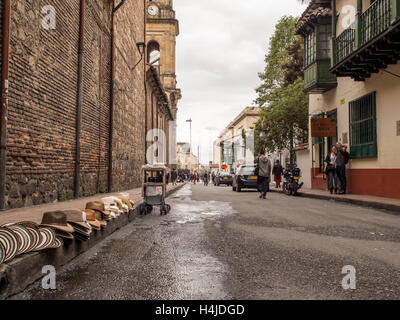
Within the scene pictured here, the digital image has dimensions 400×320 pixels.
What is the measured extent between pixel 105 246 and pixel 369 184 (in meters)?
10.9

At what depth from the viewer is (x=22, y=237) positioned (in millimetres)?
3314

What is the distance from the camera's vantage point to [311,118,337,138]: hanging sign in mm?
15859

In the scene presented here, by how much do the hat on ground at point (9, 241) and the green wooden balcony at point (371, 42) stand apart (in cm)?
1042

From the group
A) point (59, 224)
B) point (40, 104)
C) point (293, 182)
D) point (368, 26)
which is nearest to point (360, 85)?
point (368, 26)

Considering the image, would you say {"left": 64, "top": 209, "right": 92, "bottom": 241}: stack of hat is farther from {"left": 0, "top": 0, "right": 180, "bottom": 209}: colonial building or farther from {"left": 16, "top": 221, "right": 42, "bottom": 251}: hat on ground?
{"left": 0, "top": 0, "right": 180, "bottom": 209}: colonial building

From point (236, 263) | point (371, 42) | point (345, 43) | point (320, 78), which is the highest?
point (345, 43)

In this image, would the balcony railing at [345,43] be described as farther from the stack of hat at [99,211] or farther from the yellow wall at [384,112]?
the stack of hat at [99,211]

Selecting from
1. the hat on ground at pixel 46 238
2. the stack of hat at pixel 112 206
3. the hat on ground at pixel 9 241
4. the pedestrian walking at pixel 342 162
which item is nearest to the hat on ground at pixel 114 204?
the stack of hat at pixel 112 206

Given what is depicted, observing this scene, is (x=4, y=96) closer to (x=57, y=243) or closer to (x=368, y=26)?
(x=57, y=243)

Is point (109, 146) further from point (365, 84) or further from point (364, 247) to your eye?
point (364, 247)

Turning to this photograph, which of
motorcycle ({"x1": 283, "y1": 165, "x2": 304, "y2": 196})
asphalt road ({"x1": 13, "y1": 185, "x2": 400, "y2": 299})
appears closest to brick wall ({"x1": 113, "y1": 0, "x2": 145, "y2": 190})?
motorcycle ({"x1": 283, "y1": 165, "x2": 304, "y2": 196})

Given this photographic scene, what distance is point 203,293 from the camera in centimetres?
291

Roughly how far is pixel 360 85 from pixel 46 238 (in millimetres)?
13549
